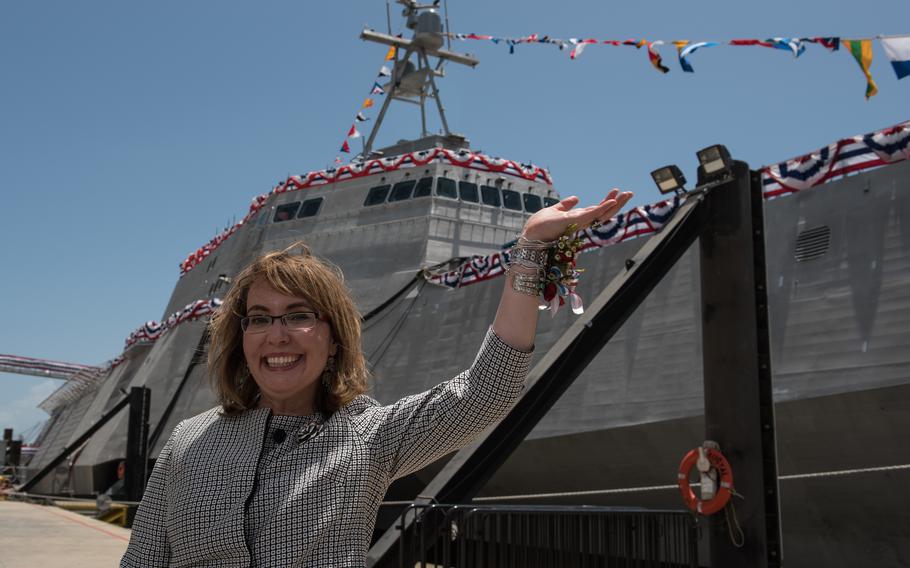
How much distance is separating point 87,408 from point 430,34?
17.0 m

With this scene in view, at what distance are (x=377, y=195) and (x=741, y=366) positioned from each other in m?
12.8

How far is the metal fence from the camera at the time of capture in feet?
14.3

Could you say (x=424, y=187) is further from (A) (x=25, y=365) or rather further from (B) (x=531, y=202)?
(A) (x=25, y=365)

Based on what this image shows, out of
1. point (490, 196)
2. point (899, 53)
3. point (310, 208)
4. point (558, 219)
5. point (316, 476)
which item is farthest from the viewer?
point (310, 208)

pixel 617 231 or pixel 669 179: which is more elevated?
pixel 617 231

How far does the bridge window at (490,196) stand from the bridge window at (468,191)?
18cm

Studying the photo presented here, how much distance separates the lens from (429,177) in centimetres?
1680

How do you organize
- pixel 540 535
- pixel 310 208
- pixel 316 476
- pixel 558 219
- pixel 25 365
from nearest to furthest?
pixel 316 476
pixel 558 219
pixel 540 535
pixel 310 208
pixel 25 365

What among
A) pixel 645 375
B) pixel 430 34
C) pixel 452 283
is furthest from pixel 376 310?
pixel 430 34

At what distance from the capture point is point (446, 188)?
16.7 meters

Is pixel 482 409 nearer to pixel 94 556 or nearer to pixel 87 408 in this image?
pixel 94 556

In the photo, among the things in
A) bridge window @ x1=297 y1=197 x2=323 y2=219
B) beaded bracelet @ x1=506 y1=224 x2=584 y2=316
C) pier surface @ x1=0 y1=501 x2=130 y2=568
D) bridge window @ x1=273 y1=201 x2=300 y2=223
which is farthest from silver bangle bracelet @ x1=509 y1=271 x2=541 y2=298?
bridge window @ x1=273 y1=201 x2=300 y2=223

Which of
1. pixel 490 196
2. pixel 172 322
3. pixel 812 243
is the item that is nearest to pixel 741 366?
pixel 812 243

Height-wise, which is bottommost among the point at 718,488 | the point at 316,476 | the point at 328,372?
the point at 718,488
